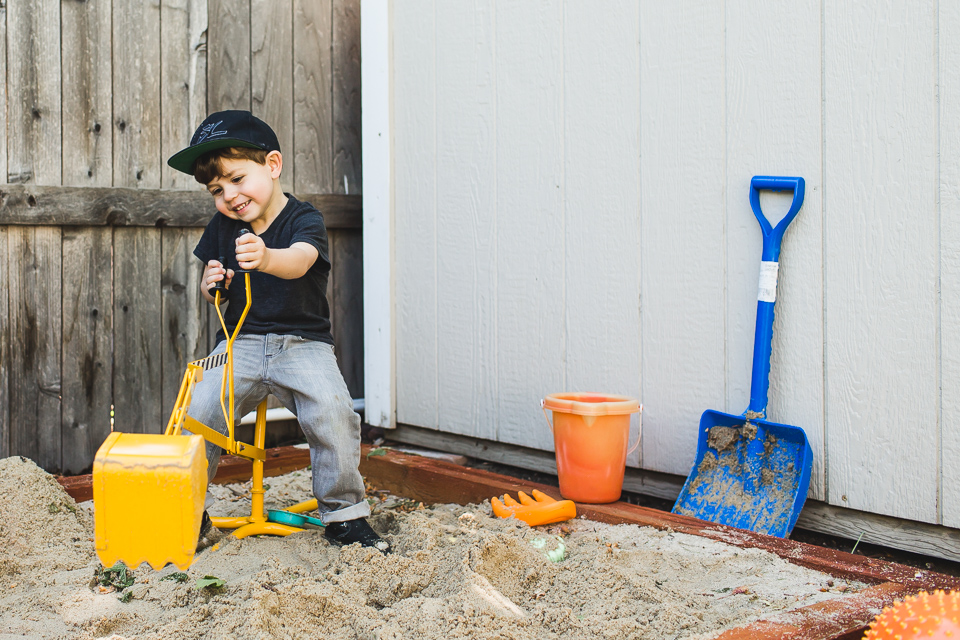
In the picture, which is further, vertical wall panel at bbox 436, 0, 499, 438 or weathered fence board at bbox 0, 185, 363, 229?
vertical wall panel at bbox 436, 0, 499, 438

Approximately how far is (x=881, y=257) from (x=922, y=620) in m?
1.08

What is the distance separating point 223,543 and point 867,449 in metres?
1.70

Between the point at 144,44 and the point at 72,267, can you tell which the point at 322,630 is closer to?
the point at 72,267

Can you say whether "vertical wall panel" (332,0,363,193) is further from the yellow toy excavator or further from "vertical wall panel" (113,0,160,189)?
the yellow toy excavator

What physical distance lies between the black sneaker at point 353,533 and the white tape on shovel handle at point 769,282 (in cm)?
121

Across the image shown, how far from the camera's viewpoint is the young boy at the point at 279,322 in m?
2.08

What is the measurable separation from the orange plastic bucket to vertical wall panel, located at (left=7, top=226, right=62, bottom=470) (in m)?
1.77

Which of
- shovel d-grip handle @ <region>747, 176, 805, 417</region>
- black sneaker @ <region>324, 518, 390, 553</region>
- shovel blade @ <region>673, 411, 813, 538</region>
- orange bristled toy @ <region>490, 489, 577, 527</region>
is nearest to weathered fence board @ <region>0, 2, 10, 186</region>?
black sneaker @ <region>324, 518, 390, 553</region>

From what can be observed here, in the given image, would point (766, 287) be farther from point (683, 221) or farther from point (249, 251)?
point (249, 251)

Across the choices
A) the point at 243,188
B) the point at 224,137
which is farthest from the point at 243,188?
the point at 224,137

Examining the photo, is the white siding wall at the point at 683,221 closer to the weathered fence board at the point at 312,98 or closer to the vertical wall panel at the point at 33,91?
the weathered fence board at the point at 312,98

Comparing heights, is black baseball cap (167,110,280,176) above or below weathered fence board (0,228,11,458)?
above

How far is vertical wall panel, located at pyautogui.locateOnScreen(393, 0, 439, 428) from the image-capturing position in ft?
10.3

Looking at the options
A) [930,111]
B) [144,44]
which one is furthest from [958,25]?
[144,44]
